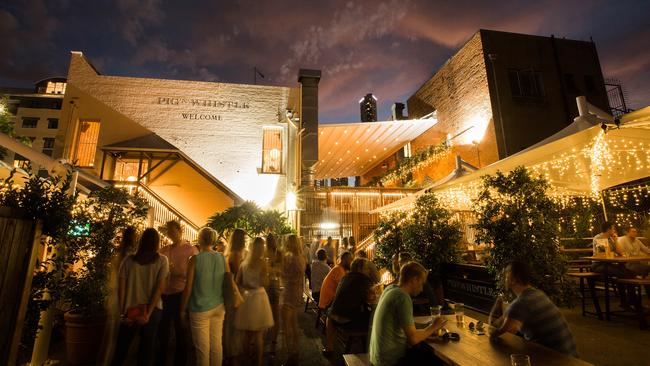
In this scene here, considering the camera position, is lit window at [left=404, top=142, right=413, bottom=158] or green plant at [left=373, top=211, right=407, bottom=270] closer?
green plant at [left=373, top=211, right=407, bottom=270]

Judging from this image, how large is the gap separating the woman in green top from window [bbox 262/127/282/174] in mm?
8379

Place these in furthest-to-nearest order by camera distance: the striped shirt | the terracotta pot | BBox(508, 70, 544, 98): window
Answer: BBox(508, 70, 544, 98): window
the terracotta pot
the striped shirt

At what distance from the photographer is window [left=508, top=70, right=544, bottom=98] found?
14180mm

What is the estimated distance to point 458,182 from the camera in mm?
7273


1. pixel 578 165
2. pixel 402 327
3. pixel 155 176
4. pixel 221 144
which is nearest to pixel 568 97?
pixel 578 165

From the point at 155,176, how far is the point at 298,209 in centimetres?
617

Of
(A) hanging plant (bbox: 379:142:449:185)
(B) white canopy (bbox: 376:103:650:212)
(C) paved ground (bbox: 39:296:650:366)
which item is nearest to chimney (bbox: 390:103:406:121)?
(A) hanging plant (bbox: 379:142:449:185)

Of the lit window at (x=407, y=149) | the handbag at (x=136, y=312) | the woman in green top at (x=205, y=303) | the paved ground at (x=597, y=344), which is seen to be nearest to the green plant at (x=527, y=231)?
the paved ground at (x=597, y=344)

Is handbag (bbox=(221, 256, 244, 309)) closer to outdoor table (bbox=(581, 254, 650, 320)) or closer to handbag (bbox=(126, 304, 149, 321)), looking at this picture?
handbag (bbox=(126, 304, 149, 321))

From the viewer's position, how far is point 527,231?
4.91m

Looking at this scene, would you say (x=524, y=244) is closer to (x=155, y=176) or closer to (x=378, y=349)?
(x=378, y=349)

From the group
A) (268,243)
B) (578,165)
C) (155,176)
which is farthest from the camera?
(155,176)

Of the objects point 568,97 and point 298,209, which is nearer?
point 298,209

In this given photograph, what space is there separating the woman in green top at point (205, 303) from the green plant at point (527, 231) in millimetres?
4262
